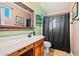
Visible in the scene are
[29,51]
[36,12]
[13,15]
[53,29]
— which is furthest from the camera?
[36,12]

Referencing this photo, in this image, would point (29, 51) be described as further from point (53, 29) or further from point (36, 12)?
point (36, 12)

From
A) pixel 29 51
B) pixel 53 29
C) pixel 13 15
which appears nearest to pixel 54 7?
pixel 53 29

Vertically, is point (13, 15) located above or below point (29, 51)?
above

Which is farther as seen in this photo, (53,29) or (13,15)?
(53,29)

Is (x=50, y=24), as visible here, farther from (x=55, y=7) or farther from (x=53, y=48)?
(x=53, y=48)

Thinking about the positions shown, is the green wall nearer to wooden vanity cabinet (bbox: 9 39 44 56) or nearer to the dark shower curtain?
the dark shower curtain

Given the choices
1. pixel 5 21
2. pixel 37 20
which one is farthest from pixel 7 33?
pixel 37 20

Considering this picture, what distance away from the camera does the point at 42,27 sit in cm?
246

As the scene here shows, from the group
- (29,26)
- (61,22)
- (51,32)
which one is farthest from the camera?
(29,26)

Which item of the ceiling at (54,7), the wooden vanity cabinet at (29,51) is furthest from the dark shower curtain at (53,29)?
the wooden vanity cabinet at (29,51)

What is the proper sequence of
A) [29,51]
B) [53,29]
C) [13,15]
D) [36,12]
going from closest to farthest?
[29,51] < [13,15] < [53,29] < [36,12]

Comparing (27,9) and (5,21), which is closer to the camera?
(5,21)

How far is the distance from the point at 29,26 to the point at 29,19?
0.17 metres

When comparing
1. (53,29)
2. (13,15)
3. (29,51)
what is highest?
(13,15)
